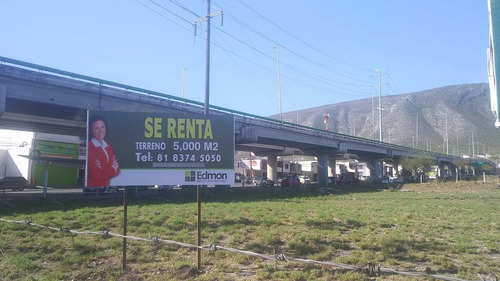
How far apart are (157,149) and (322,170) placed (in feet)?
166

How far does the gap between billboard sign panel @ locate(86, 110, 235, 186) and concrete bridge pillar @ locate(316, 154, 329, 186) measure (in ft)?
158

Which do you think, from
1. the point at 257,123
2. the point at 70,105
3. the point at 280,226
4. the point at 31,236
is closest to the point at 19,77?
the point at 70,105

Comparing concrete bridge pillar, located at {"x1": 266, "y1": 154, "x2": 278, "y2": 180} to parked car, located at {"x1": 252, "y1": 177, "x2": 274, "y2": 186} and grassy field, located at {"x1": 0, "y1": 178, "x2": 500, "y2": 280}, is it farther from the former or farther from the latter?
grassy field, located at {"x1": 0, "y1": 178, "x2": 500, "y2": 280}

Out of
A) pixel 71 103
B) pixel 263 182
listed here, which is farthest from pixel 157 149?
pixel 263 182

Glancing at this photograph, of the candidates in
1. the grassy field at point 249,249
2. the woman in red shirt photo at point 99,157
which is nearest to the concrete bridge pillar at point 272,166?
the grassy field at point 249,249

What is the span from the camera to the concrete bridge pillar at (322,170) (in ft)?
179

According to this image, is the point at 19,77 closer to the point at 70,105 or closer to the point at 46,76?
the point at 46,76

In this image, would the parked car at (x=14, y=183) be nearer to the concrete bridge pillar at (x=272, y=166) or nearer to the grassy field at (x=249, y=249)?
the grassy field at (x=249, y=249)

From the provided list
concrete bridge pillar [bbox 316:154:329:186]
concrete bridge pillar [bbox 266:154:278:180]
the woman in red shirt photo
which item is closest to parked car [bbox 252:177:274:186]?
concrete bridge pillar [bbox 266:154:278:180]

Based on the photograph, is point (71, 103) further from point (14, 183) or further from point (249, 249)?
point (249, 249)

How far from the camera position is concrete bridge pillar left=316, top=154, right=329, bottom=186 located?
2148 inches

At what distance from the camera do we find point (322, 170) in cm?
5625

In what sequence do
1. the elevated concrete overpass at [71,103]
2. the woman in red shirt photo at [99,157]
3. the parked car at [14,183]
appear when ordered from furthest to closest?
the parked car at [14,183] → the elevated concrete overpass at [71,103] → the woman in red shirt photo at [99,157]

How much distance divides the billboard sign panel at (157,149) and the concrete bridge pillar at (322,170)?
48065mm
